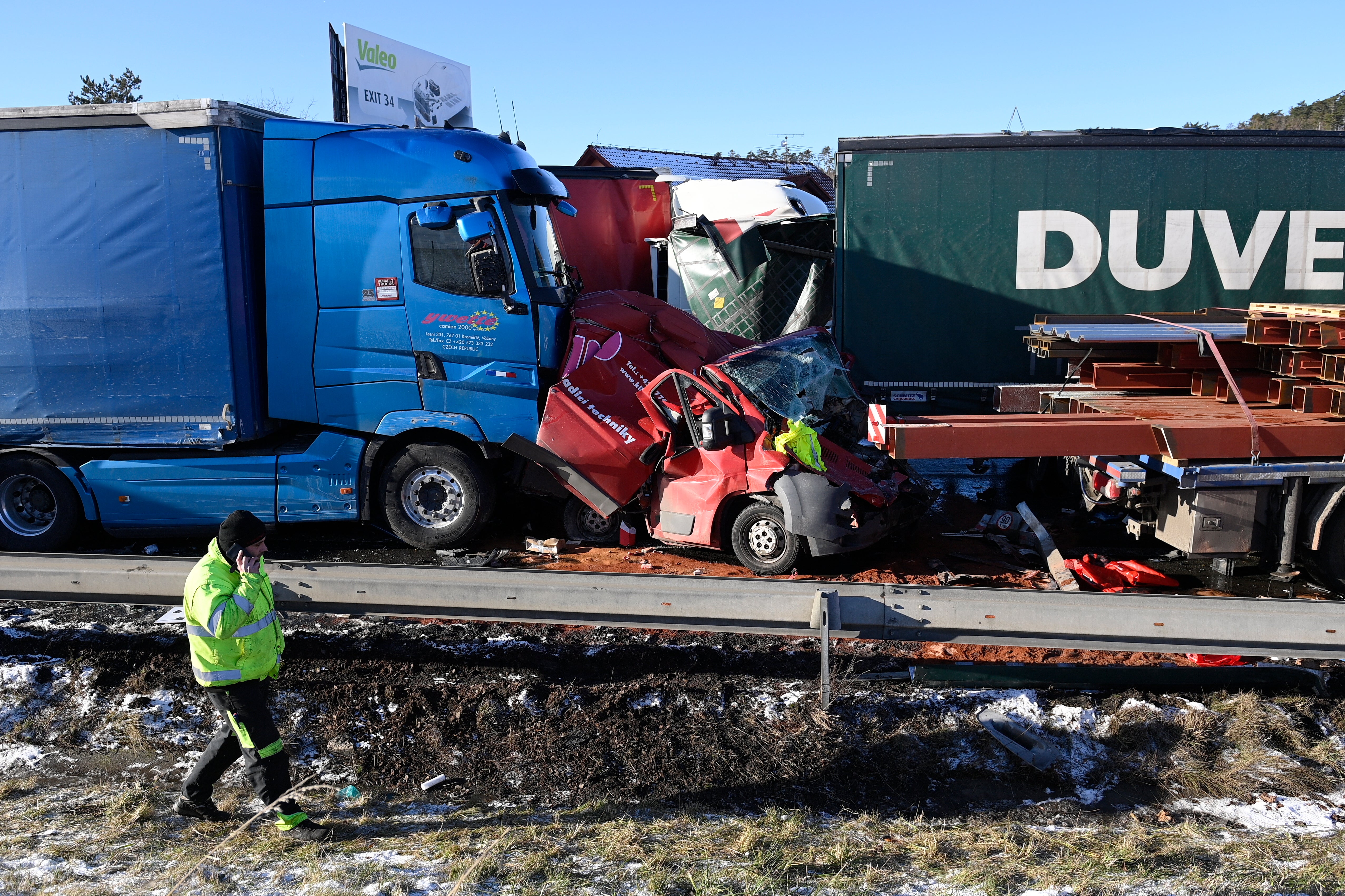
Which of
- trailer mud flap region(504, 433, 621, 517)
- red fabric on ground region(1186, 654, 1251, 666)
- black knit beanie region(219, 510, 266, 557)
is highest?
black knit beanie region(219, 510, 266, 557)

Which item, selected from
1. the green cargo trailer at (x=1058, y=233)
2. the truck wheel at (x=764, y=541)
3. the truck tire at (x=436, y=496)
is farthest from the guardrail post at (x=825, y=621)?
the green cargo trailer at (x=1058, y=233)

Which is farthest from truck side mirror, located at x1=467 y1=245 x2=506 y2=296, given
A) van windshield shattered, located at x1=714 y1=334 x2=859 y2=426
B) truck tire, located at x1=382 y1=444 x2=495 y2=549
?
van windshield shattered, located at x1=714 y1=334 x2=859 y2=426

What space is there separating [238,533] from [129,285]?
464 cm

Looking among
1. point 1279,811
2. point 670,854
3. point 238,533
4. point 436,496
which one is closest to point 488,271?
point 436,496

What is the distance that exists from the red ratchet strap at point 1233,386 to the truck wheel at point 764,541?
10.3 feet

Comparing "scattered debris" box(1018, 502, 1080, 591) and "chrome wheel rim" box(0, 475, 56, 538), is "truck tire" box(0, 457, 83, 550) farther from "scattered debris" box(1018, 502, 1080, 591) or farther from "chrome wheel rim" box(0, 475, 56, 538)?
"scattered debris" box(1018, 502, 1080, 591)

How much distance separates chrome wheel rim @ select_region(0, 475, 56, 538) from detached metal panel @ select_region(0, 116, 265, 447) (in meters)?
0.50

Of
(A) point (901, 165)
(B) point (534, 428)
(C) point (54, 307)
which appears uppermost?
(A) point (901, 165)

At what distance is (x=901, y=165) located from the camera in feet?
30.8

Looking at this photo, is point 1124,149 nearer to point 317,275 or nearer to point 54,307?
point 317,275

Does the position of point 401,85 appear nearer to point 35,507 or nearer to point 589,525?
point 35,507

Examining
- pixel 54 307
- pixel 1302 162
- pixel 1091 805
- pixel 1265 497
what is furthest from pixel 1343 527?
pixel 54 307

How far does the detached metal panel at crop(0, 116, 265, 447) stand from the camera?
23.4 feet

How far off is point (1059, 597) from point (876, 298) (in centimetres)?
552
